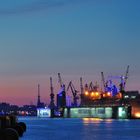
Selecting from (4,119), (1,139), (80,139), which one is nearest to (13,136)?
(1,139)

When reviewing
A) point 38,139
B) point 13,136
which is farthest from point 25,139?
point 13,136

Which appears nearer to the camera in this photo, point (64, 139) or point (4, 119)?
point (4, 119)

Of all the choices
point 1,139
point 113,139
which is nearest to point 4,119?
point 113,139

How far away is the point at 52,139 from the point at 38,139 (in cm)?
206

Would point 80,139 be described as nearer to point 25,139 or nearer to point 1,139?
point 25,139

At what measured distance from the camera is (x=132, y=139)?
82.4 meters

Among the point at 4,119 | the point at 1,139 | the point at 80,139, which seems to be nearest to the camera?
the point at 1,139

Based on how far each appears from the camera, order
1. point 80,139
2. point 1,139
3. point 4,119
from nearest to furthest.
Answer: point 1,139 < point 4,119 < point 80,139

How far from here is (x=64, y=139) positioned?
270 ft

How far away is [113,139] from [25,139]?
40.1ft

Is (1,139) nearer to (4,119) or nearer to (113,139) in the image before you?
(4,119)

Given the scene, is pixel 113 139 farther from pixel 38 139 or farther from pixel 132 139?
pixel 38 139

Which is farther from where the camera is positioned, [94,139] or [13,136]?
[94,139]

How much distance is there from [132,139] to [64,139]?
30.9ft
